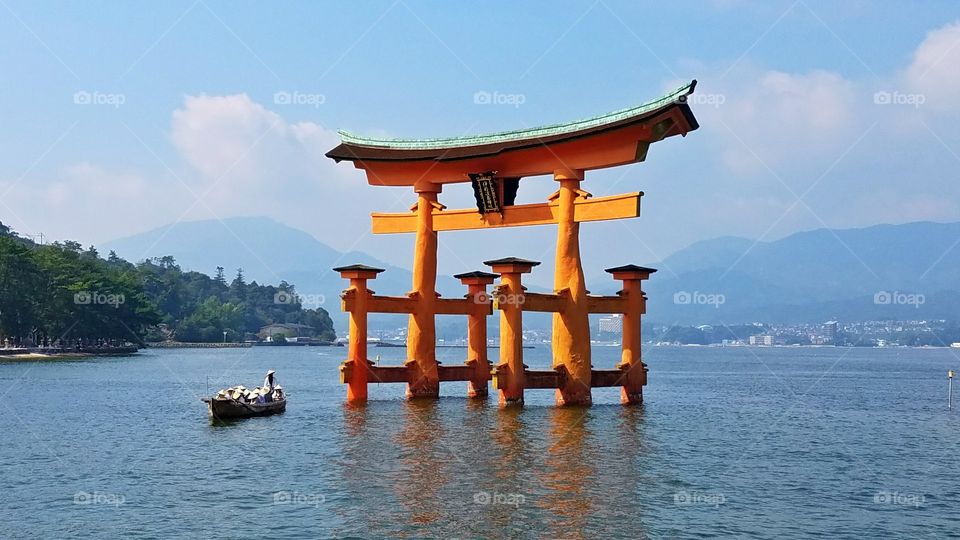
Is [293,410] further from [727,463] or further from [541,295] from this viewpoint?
[727,463]

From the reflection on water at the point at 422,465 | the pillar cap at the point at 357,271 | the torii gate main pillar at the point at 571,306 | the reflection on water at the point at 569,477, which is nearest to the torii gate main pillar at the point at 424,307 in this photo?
the pillar cap at the point at 357,271

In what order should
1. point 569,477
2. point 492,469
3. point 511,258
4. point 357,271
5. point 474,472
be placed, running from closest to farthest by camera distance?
point 569,477 → point 474,472 → point 492,469 → point 511,258 → point 357,271

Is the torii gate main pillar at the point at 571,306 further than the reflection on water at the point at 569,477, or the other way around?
the torii gate main pillar at the point at 571,306

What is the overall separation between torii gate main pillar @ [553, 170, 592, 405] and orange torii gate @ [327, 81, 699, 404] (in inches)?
1.4

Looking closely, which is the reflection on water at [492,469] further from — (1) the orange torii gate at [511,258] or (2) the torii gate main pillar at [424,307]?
(2) the torii gate main pillar at [424,307]

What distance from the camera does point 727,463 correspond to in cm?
2545

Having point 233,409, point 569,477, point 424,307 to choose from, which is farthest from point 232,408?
point 569,477

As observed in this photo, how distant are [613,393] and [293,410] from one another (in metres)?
15.8

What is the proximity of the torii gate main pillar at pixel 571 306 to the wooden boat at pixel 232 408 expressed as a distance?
35.0ft

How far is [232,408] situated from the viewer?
3356 cm

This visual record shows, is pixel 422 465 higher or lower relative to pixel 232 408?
lower

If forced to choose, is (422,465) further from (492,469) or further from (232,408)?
(232,408)

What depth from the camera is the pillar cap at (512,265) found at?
34031mm

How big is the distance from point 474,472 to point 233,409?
13.6 m
